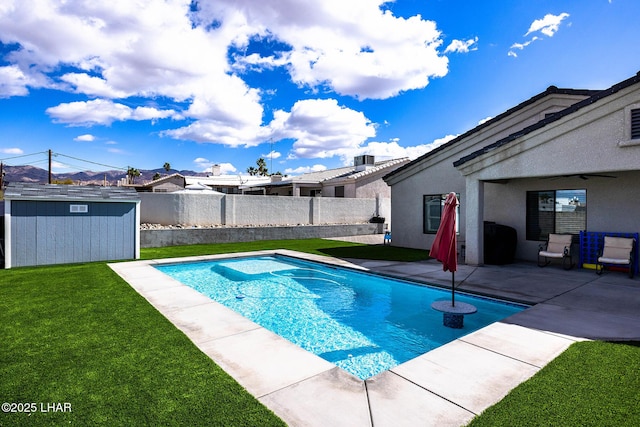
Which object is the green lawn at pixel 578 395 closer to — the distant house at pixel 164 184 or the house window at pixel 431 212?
the house window at pixel 431 212

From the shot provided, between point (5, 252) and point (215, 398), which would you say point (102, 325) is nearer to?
point (215, 398)

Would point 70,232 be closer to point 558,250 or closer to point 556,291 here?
point 556,291

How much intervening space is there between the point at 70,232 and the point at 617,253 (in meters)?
17.9

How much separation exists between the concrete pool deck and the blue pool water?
974mm

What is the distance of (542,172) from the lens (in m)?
9.59

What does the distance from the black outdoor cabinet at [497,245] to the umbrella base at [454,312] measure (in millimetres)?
5979

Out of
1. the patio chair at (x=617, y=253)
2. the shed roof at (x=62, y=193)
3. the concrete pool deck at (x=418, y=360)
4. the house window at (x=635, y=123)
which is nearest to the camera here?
the concrete pool deck at (x=418, y=360)

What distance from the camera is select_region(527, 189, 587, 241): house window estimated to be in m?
11.1

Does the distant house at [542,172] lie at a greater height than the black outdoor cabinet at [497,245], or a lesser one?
greater

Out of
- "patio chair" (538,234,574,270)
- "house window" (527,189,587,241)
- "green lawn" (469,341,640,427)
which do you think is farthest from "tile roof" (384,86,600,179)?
"green lawn" (469,341,640,427)

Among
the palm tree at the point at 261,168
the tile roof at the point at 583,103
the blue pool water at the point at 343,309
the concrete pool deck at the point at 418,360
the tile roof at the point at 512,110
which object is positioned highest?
the palm tree at the point at 261,168

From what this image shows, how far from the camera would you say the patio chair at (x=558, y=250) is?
10.3 m

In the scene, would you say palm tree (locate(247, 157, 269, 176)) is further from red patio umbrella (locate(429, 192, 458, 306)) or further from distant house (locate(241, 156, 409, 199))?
red patio umbrella (locate(429, 192, 458, 306))

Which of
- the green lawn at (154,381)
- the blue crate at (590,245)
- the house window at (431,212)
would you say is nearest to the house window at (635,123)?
the blue crate at (590,245)
